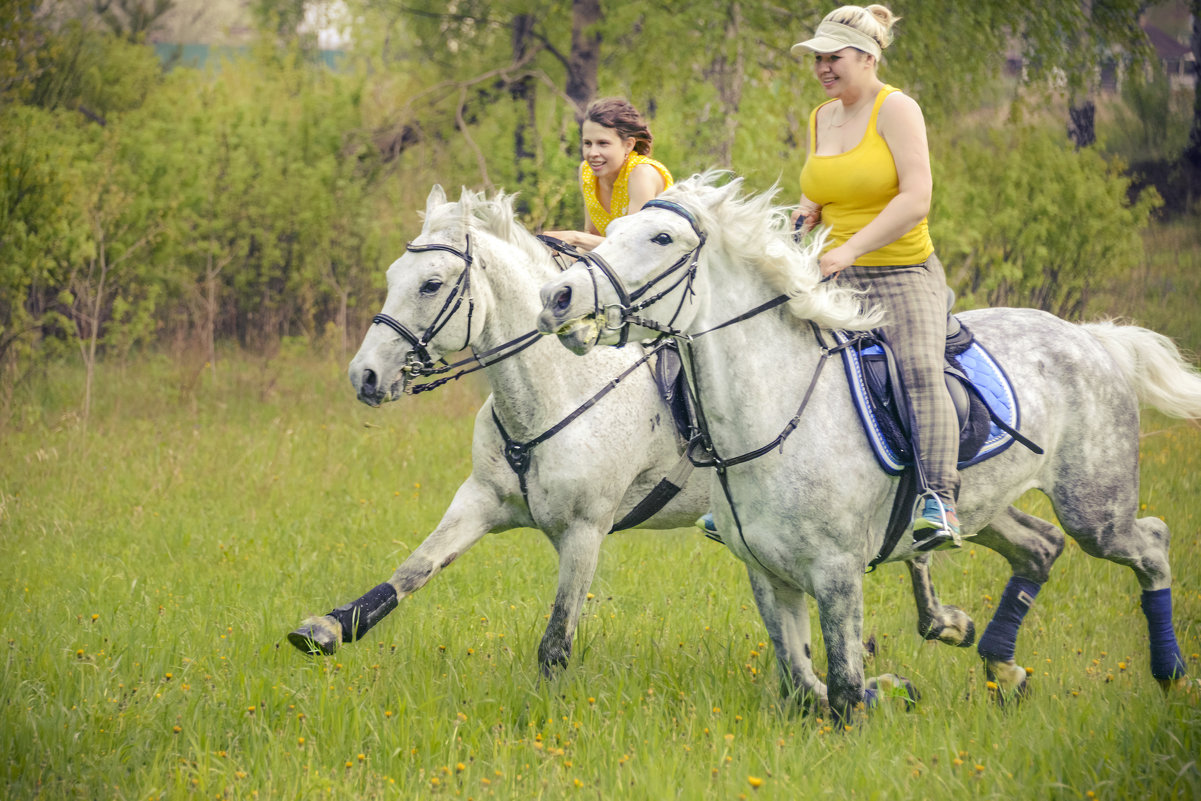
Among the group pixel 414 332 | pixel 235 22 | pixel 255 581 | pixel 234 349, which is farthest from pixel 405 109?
pixel 235 22

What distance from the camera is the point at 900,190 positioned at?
3.78 meters

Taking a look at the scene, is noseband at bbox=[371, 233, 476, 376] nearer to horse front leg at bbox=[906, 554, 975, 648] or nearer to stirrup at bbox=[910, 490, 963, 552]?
stirrup at bbox=[910, 490, 963, 552]

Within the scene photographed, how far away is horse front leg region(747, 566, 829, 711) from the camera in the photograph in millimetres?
4016

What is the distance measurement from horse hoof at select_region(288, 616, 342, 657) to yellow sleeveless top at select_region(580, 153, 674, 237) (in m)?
2.32

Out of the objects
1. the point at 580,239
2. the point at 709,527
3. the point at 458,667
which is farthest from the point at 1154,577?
the point at 458,667

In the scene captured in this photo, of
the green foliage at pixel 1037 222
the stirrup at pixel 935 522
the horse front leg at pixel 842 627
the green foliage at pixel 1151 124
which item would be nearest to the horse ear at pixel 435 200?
the horse front leg at pixel 842 627

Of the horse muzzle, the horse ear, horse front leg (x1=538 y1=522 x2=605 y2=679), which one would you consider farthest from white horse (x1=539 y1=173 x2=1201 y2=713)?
the horse ear

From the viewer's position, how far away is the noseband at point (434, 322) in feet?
14.6

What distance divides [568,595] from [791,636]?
1.00 m

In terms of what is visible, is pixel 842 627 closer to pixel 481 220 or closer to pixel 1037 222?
pixel 481 220

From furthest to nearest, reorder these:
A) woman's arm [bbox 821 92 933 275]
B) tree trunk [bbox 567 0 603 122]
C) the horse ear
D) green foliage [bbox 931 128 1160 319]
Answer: green foliage [bbox 931 128 1160 319]
tree trunk [bbox 567 0 603 122]
the horse ear
woman's arm [bbox 821 92 933 275]

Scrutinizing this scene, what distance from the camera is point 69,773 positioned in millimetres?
3555

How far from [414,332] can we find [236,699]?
174 cm

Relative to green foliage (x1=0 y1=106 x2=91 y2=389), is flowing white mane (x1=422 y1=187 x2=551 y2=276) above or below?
above
